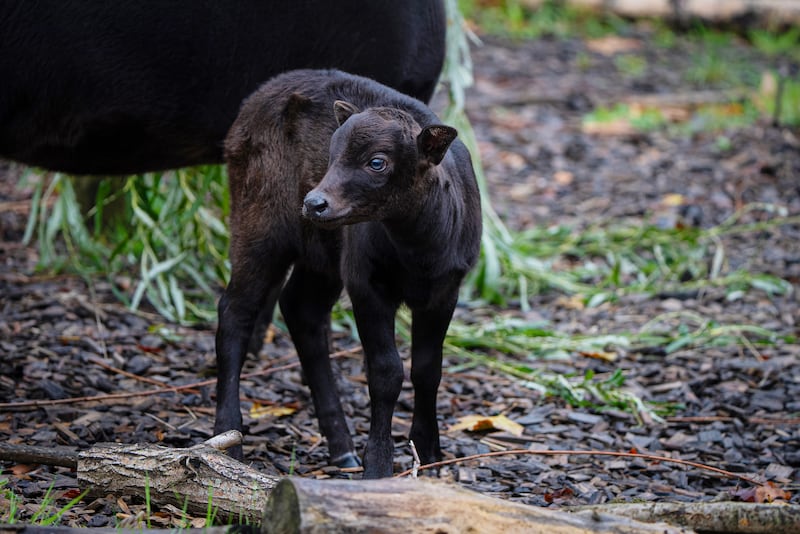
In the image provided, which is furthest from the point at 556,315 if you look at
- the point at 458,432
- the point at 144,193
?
the point at 144,193

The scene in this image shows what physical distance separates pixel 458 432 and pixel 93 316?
2.15 metres

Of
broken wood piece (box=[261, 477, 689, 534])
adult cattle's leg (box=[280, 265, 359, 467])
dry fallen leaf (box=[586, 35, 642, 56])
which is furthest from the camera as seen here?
dry fallen leaf (box=[586, 35, 642, 56])

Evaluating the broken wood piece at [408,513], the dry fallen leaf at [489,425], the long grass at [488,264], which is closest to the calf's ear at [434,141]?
the broken wood piece at [408,513]

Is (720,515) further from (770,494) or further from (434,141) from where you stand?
(434,141)

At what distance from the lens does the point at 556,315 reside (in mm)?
6172

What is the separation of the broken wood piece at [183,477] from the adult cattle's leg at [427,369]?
2.53ft

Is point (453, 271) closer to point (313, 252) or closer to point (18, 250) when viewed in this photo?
point (313, 252)

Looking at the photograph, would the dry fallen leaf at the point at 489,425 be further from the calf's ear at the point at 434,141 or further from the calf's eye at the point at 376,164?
the calf's eye at the point at 376,164

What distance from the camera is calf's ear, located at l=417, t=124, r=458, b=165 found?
3.33m

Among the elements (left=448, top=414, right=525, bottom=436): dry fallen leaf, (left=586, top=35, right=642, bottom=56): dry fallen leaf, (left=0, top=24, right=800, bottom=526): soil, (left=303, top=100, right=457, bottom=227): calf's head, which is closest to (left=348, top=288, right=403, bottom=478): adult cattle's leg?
(left=0, top=24, right=800, bottom=526): soil

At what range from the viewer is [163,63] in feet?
14.6

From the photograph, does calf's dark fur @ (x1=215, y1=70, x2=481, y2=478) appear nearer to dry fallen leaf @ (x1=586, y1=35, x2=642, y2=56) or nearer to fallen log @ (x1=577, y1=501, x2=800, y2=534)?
fallen log @ (x1=577, y1=501, x2=800, y2=534)

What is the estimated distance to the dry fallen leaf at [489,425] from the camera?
4566 mm

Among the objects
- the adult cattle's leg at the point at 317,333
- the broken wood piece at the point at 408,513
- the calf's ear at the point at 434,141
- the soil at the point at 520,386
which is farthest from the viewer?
the adult cattle's leg at the point at 317,333
